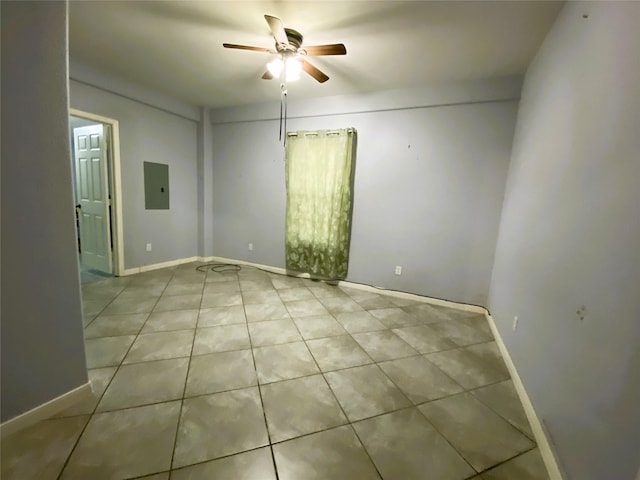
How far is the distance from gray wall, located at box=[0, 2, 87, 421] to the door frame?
263cm

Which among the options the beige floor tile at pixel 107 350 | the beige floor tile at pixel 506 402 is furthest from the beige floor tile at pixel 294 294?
the beige floor tile at pixel 506 402

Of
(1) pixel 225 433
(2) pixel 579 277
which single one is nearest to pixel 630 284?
(2) pixel 579 277

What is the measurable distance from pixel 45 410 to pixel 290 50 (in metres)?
2.86

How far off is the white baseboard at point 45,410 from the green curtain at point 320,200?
8.84 ft

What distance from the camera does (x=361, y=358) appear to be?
204 cm

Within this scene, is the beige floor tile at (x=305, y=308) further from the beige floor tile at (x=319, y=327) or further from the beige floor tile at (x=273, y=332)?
the beige floor tile at (x=273, y=332)

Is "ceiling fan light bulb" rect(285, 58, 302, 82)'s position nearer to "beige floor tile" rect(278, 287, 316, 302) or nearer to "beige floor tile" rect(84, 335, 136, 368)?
"beige floor tile" rect(278, 287, 316, 302)

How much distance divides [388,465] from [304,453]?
1.29ft

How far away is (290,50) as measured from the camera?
220 centimetres

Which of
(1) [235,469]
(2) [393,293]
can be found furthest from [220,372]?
(2) [393,293]

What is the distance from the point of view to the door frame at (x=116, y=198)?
3.42m

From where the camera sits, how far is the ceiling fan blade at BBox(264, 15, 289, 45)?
170 cm

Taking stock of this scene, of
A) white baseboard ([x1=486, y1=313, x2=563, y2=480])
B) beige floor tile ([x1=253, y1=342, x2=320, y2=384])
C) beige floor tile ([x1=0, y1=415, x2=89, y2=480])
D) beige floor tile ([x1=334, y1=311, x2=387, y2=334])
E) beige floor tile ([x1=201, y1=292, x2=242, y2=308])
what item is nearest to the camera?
beige floor tile ([x1=0, y1=415, x2=89, y2=480])

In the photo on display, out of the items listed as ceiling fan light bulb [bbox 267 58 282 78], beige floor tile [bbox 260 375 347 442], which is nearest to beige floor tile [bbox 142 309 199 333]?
beige floor tile [bbox 260 375 347 442]
